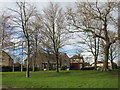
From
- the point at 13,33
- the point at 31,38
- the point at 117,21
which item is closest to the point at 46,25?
the point at 31,38

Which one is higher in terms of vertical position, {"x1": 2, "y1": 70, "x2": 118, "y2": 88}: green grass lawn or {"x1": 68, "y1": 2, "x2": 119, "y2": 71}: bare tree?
{"x1": 68, "y1": 2, "x2": 119, "y2": 71}: bare tree

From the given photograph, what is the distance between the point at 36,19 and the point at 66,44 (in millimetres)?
7809

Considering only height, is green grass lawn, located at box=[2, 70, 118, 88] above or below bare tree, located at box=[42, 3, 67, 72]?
below

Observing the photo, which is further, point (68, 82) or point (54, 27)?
point (54, 27)

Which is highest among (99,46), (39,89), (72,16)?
(72,16)

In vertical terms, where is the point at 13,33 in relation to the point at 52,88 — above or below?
above

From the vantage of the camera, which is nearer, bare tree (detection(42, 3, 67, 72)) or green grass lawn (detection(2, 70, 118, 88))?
green grass lawn (detection(2, 70, 118, 88))

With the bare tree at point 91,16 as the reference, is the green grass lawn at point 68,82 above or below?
below

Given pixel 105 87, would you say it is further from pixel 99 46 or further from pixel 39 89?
pixel 99 46

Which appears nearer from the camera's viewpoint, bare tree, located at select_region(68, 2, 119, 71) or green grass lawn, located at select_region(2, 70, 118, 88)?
green grass lawn, located at select_region(2, 70, 118, 88)

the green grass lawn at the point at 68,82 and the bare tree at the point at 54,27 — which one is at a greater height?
the bare tree at the point at 54,27

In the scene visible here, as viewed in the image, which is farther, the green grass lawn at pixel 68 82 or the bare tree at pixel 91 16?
the bare tree at pixel 91 16

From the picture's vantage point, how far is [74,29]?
2633 centimetres

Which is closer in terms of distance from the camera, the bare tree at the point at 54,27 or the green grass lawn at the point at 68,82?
the green grass lawn at the point at 68,82
